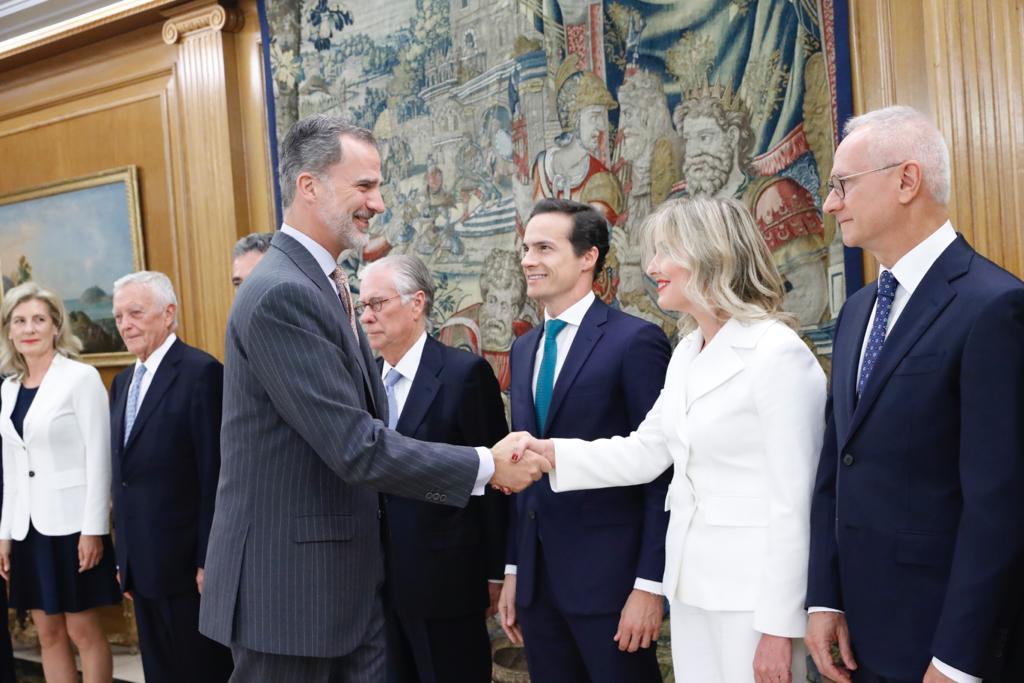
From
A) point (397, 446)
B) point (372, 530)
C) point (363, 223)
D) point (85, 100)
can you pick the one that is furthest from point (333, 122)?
point (85, 100)

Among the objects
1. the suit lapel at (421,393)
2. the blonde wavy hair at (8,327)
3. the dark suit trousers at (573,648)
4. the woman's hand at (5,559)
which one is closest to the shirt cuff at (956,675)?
the dark suit trousers at (573,648)

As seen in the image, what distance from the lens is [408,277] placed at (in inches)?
147

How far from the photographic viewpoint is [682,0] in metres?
4.05

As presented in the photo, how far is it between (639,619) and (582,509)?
0.37m

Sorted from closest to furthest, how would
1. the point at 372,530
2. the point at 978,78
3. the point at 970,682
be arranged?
1. the point at 970,682
2. the point at 372,530
3. the point at 978,78

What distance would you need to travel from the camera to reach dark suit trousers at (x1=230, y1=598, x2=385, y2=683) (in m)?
2.46

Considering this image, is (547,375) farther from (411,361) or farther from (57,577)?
(57,577)

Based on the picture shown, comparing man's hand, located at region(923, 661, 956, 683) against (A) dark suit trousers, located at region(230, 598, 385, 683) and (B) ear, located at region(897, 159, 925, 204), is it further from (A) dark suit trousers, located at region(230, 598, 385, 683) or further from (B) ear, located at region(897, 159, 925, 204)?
(A) dark suit trousers, located at region(230, 598, 385, 683)

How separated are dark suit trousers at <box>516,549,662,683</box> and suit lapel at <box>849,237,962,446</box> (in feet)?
3.71

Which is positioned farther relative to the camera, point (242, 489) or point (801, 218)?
point (801, 218)

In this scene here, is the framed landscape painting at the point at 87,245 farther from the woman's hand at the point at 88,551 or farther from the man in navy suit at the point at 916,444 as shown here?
the man in navy suit at the point at 916,444

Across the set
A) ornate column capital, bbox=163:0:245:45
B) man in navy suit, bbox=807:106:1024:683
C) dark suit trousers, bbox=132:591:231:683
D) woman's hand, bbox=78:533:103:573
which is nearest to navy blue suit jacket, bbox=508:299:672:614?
man in navy suit, bbox=807:106:1024:683

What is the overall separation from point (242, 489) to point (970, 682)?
170 centimetres

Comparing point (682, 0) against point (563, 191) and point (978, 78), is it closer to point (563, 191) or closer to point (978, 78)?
point (563, 191)
